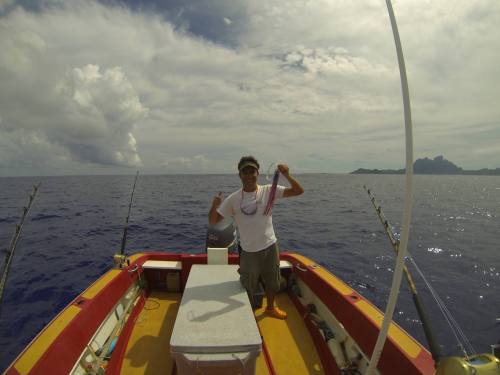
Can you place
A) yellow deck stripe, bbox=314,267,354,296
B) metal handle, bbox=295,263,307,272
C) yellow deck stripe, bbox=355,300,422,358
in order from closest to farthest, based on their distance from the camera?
1. yellow deck stripe, bbox=355,300,422,358
2. yellow deck stripe, bbox=314,267,354,296
3. metal handle, bbox=295,263,307,272

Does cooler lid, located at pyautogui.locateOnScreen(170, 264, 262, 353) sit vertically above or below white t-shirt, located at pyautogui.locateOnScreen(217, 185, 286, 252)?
below

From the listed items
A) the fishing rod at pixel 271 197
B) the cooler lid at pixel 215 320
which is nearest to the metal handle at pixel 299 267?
the cooler lid at pixel 215 320

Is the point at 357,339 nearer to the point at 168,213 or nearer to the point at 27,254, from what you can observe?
the point at 27,254

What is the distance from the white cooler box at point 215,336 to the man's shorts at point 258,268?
38 cm

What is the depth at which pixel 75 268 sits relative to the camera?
9.55 meters

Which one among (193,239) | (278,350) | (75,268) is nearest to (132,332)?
(278,350)

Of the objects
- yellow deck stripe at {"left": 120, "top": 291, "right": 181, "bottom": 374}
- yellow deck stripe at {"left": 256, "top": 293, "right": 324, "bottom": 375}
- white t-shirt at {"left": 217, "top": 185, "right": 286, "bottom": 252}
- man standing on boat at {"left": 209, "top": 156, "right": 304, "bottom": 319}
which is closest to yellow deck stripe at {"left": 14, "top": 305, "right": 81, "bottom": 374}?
yellow deck stripe at {"left": 120, "top": 291, "right": 181, "bottom": 374}

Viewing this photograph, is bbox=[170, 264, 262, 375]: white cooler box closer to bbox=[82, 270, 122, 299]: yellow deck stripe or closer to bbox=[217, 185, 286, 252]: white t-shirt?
bbox=[217, 185, 286, 252]: white t-shirt

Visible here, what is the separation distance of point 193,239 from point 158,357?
10.4 m

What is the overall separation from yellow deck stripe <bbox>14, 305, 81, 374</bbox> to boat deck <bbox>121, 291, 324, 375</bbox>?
2.90 ft

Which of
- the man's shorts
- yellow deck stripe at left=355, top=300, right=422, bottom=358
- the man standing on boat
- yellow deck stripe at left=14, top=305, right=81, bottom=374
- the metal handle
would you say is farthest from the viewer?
the metal handle

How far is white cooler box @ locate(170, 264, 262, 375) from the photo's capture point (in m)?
2.38

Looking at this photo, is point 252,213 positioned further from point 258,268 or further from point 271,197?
point 258,268

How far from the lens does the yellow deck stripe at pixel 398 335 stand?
255cm
